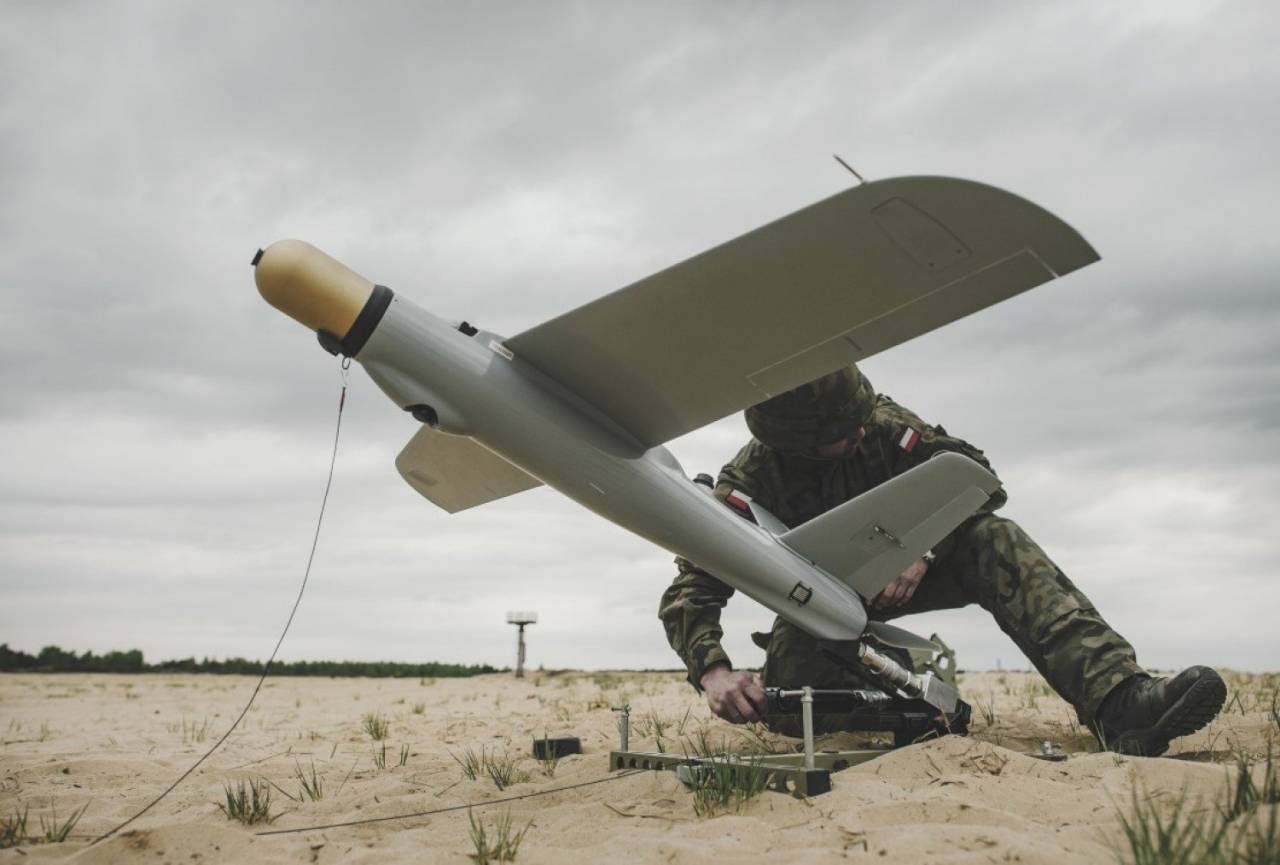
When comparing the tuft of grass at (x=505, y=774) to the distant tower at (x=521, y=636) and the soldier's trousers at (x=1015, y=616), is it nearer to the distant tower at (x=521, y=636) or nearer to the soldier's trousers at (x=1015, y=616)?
the soldier's trousers at (x=1015, y=616)

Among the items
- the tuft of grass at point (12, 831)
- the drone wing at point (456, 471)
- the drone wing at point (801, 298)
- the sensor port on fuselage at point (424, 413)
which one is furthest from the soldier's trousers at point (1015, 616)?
the tuft of grass at point (12, 831)

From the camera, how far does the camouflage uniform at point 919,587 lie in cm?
390

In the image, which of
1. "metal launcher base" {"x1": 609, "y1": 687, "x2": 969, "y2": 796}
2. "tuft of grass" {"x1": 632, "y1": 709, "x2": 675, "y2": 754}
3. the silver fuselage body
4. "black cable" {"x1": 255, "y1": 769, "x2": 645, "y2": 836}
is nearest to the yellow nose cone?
the silver fuselage body

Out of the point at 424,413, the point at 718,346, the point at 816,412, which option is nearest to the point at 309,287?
the point at 424,413

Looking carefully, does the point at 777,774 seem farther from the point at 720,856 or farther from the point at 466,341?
the point at 466,341

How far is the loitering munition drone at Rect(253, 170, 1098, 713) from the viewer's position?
288cm

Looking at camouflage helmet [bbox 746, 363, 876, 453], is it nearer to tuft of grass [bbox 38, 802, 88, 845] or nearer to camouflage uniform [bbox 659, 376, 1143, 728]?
camouflage uniform [bbox 659, 376, 1143, 728]

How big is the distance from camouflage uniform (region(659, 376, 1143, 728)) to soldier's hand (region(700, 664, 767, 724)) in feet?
0.81

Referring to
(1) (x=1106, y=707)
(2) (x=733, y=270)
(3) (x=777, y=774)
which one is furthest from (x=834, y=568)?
(2) (x=733, y=270)

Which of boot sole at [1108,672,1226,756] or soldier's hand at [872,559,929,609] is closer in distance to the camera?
boot sole at [1108,672,1226,756]

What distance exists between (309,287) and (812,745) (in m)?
2.36

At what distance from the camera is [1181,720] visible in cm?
333

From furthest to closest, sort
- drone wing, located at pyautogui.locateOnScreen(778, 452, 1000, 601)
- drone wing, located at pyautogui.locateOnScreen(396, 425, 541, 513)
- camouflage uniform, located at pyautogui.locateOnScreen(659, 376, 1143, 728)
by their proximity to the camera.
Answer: drone wing, located at pyautogui.locateOnScreen(396, 425, 541, 513) → drone wing, located at pyautogui.locateOnScreen(778, 452, 1000, 601) → camouflage uniform, located at pyautogui.locateOnScreen(659, 376, 1143, 728)

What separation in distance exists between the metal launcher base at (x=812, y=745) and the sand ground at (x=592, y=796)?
0.31 ft
